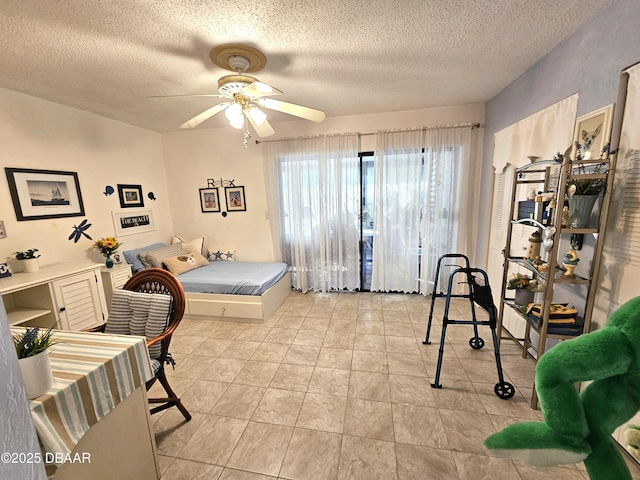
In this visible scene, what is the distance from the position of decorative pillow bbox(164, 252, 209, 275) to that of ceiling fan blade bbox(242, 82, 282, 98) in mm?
2455

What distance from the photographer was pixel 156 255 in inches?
133

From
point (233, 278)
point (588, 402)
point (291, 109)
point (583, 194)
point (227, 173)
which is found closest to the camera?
point (588, 402)

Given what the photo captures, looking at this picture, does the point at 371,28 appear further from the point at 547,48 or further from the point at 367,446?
the point at 367,446

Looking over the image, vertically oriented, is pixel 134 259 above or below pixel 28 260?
below

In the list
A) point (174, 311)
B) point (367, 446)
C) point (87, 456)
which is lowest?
point (367, 446)

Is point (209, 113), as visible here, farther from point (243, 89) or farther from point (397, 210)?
point (397, 210)

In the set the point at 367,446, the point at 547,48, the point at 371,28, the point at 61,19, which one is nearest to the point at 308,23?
the point at 371,28

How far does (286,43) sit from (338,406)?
2533 mm

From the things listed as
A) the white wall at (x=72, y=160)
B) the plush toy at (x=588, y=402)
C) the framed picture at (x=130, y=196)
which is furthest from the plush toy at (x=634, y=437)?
the framed picture at (x=130, y=196)

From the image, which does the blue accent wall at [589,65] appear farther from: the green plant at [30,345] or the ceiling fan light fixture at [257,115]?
the green plant at [30,345]

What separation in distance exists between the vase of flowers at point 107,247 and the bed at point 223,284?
27cm

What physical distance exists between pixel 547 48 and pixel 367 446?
3003mm

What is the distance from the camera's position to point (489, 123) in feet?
9.58

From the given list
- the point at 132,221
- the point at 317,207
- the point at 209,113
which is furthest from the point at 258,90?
the point at 132,221
